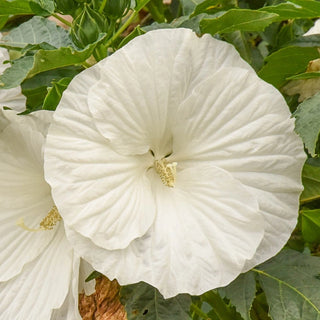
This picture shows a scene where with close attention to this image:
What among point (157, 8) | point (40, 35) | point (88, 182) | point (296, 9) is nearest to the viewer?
point (88, 182)

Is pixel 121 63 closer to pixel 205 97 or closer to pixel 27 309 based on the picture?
pixel 205 97

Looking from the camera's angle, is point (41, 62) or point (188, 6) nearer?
point (41, 62)

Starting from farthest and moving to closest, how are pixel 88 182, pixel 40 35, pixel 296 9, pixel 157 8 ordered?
pixel 157 8, pixel 40 35, pixel 296 9, pixel 88 182

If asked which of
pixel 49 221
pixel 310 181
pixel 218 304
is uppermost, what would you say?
pixel 49 221

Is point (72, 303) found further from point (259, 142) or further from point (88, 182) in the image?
point (259, 142)

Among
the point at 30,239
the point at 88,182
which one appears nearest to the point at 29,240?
the point at 30,239

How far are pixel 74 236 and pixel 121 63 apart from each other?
0.52ft

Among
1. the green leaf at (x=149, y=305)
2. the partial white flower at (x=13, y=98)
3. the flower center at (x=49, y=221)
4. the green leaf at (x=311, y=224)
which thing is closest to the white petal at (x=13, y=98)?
the partial white flower at (x=13, y=98)

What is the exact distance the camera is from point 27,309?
57cm

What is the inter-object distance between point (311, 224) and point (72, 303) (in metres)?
0.29

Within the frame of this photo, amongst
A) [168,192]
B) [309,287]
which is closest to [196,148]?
[168,192]

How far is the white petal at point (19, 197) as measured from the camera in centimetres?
58

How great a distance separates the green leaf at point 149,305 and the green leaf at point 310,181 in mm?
182

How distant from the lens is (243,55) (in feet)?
2.41
